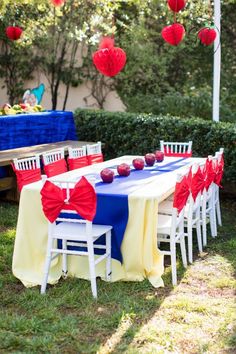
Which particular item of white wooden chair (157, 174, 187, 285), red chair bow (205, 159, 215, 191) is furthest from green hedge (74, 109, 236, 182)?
white wooden chair (157, 174, 187, 285)

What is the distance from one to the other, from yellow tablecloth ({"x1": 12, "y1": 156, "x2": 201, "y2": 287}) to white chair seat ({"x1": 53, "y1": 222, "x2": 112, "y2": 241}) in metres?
0.21

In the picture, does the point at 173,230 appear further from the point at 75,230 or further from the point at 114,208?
the point at 75,230

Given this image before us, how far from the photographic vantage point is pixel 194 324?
12.2 feet

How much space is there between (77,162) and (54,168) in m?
0.62

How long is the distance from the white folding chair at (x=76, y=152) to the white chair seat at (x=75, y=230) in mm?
2012

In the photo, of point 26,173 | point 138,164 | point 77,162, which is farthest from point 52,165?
point 138,164

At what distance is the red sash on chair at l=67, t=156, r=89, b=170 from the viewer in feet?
21.1

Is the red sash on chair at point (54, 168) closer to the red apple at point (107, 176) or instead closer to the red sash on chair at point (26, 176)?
the red sash on chair at point (26, 176)

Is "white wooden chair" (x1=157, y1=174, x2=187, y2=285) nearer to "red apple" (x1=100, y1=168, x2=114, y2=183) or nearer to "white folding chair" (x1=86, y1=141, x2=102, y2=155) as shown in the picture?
"red apple" (x1=100, y1=168, x2=114, y2=183)

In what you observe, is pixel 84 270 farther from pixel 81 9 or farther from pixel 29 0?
pixel 81 9

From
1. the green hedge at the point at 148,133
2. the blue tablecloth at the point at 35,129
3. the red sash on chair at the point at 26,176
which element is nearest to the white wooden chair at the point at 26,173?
the red sash on chair at the point at 26,176

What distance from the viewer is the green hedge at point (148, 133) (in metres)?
6.92

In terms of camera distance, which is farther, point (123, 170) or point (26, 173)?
point (26, 173)

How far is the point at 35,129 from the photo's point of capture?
820cm
